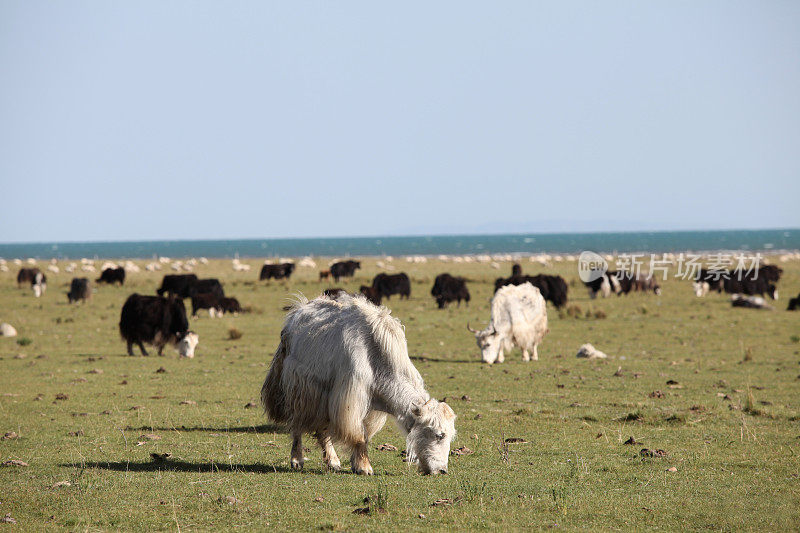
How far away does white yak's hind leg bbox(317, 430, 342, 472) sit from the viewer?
10250 mm

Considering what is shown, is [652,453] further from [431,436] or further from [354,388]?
[354,388]

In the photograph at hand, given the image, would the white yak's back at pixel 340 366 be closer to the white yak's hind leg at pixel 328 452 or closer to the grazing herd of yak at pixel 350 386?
the grazing herd of yak at pixel 350 386

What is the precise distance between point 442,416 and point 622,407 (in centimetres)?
751

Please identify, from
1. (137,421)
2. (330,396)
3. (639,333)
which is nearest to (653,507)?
(330,396)

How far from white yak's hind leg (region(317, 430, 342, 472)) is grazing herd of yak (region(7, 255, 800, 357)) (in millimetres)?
15236

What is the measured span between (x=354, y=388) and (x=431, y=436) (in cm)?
110

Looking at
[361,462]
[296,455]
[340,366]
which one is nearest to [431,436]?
[361,462]

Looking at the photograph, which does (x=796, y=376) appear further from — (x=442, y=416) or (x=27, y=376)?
(x=27, y=376)

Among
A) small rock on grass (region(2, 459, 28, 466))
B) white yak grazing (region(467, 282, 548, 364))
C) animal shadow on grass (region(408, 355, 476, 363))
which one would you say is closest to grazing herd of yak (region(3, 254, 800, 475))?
small rock on grass (region(2, 459, 28, 466))

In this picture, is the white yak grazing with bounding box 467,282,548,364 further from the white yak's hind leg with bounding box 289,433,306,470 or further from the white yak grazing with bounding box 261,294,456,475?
the white yak's hind leg with bounding box 289,433,306,470

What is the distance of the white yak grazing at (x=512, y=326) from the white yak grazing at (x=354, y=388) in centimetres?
1293

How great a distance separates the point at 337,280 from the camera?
189 ft

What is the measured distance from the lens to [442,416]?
9.41 m

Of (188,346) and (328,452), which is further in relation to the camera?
(188,346)
